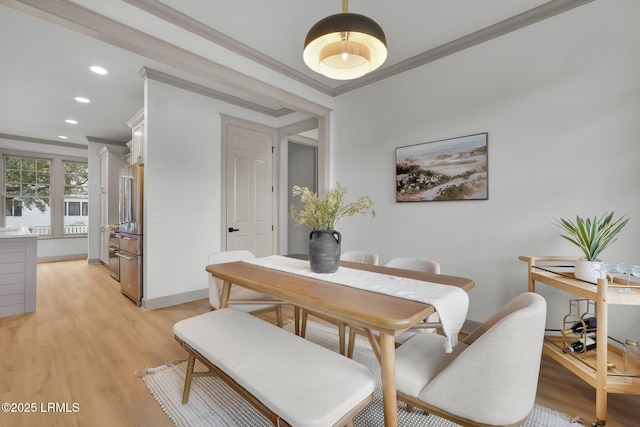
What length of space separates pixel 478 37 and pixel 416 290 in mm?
2499

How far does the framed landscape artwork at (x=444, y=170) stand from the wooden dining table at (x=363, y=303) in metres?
1.30

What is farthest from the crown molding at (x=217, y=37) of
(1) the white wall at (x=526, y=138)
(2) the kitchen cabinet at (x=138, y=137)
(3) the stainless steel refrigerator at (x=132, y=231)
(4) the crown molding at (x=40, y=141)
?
(4) the crown molding at (x=40, y=141)

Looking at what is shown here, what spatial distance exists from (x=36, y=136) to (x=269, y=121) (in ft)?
17.7

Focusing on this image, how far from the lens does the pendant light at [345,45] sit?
137cm

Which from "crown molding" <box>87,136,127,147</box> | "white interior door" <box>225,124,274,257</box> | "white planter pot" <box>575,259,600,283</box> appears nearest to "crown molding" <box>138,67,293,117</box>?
"white interior door" <box>225,124,274,257</box>

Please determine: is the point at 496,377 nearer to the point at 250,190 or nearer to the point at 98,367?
the point at 98,367

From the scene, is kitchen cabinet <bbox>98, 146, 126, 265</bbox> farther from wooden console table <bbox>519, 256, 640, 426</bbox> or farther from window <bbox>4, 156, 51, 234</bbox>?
wooden console table <bbox>519, 256, 640, 426</bbox>

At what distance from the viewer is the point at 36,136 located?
19.6ft

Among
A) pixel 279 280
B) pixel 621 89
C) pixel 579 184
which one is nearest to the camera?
pixel 279 280

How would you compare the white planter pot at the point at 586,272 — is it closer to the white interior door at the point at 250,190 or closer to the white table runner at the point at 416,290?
the white table runner at the point at 416,290

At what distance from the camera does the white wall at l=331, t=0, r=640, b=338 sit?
6.58 feet

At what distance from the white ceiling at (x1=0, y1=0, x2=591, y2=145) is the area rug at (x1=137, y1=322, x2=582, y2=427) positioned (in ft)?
8.04

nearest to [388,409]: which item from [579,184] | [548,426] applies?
[548,426]

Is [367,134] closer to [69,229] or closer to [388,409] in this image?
[388,409]
